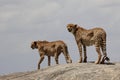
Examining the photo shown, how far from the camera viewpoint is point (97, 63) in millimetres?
20297

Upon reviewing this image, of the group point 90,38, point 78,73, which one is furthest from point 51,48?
point 78,73

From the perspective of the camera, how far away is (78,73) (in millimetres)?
18688

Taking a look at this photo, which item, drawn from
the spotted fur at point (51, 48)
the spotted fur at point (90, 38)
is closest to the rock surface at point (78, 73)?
the spotted fur at point (90, 38)

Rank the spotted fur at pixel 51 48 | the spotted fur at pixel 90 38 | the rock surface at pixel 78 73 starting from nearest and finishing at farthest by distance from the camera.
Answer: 1. the rock surface at pixel 78 73
2. the spotted fur at pixel 90 38
3. the spotted fur at pixel 51 48

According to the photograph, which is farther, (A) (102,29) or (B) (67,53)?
(B) (67,53)

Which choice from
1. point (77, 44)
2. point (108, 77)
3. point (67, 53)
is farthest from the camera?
point (67, 53)

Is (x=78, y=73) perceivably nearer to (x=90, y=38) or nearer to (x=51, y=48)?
(x=90, y=38)

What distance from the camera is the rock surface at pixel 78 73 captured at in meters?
18.2

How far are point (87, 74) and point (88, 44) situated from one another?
10.1 feet

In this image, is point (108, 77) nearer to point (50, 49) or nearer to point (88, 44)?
point (88, 44)

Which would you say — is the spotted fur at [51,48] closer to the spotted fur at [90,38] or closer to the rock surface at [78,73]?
the spotted fur at [90,38]

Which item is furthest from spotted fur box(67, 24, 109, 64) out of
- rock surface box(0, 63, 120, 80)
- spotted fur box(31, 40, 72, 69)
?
spotted fur box(31, 40, 72, 69)

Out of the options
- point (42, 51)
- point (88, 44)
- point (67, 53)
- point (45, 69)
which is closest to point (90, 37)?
point (88, 44)

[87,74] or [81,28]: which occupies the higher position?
[81,28]
